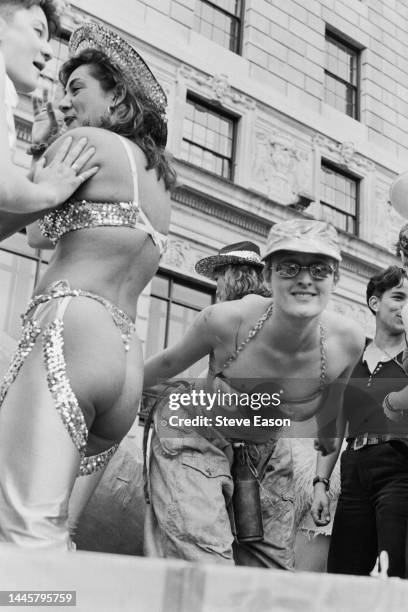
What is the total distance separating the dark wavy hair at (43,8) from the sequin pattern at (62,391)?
974 mm

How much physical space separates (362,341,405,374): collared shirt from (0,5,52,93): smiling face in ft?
7.07

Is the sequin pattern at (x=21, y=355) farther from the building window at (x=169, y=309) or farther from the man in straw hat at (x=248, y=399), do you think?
the building window at (x=169, y=309)

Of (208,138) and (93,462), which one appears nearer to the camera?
(93,462)

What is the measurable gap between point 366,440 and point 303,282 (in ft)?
3.40

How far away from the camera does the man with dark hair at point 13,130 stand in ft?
5.46

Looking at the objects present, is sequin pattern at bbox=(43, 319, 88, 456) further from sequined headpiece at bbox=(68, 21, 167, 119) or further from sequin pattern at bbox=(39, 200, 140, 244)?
sequined headpiece at bbox=(68, 21, 167, 119)

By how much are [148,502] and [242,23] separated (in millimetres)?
13334

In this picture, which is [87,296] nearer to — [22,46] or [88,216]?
[88,216]

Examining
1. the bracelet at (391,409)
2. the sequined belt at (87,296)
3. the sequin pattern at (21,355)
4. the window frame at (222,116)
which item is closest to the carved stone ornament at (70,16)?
the window frame at (222,116)

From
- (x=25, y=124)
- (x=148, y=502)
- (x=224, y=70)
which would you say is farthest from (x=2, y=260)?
(x=148, y=502)

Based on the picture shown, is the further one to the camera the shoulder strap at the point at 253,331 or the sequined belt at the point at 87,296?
the shoulder strap at the point at 253,331

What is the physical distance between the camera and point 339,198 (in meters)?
15.1

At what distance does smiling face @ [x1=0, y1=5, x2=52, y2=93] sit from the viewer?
1931 millimetres

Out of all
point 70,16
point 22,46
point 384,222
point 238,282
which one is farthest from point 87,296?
point 384,222
